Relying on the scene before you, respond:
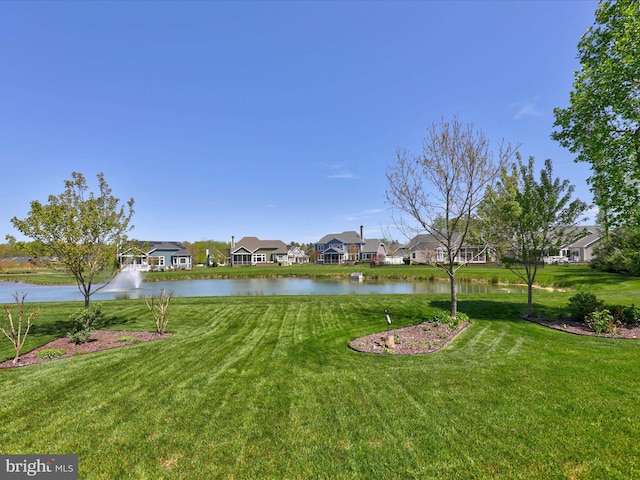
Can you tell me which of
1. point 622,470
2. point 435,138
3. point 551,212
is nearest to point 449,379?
point 622,470

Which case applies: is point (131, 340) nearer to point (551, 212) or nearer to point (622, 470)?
point (622, 470)

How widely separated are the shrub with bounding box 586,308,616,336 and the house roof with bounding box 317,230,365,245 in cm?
7113

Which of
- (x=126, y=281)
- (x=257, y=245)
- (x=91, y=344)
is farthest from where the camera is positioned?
(x=257, y=245)

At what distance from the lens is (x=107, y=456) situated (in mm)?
4387

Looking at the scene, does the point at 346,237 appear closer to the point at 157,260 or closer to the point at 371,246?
the point at 371,246

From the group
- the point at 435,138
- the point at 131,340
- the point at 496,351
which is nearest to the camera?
the point at 496,351

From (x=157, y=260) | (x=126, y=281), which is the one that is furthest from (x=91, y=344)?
(x=157, y=260)

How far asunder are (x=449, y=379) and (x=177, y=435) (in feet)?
18.1

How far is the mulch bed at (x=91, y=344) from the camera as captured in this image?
874 cm

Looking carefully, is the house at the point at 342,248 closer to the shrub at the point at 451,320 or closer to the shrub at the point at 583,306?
the shrub at the point at 451,320

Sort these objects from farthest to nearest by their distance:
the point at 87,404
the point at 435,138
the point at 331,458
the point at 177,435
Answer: the point at 435,138 < the point at 87,404 < the point at 177,435 < the point at 331,458

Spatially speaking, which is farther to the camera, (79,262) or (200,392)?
(79,262)

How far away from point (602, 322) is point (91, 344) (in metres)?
17.5

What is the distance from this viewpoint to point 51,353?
9141mm
